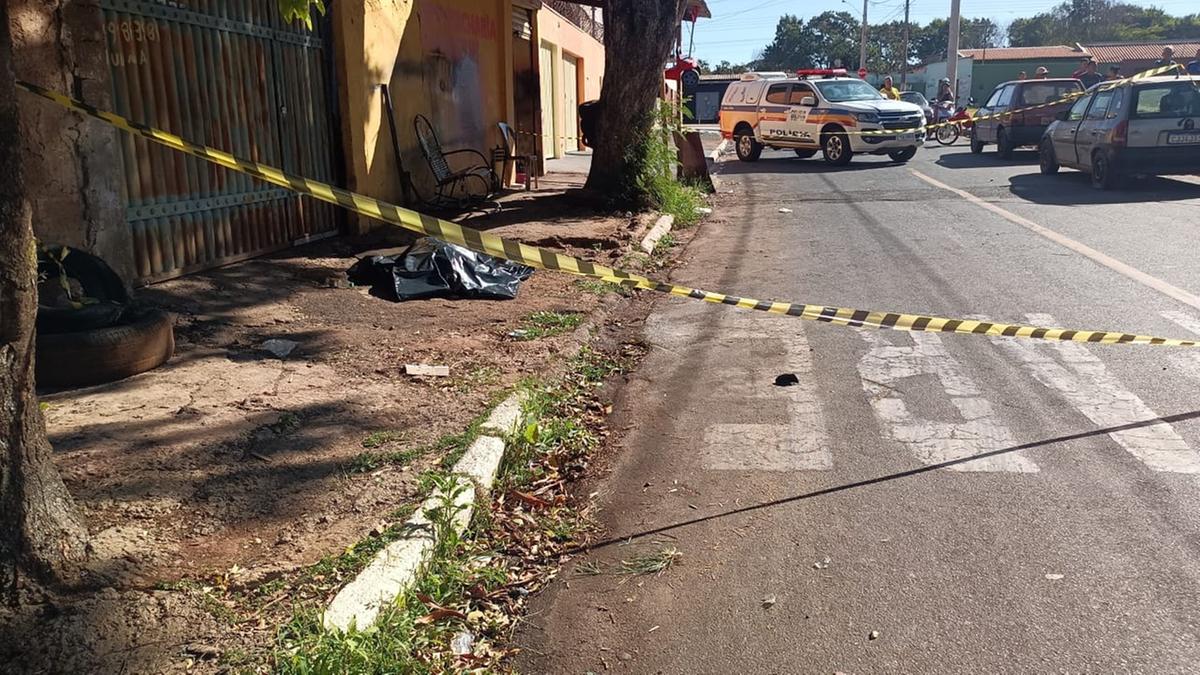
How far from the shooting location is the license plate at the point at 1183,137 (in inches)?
538

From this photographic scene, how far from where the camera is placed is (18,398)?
115 inches

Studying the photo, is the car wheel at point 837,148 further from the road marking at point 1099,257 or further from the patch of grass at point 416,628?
the patch of grass at point 416,628

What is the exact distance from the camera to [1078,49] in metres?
60.8

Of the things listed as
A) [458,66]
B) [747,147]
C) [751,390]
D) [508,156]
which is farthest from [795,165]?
[751,390]

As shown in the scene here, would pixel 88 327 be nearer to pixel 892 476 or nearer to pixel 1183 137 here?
pixel 892 476

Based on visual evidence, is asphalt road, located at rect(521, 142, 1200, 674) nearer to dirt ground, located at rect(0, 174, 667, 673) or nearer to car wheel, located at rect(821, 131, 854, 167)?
dirt ground, located at rect(0, 174, 667, 673)

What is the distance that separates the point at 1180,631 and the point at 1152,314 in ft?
14.7

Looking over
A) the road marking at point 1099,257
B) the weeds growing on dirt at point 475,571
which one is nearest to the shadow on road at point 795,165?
the road marking at point 1099,257

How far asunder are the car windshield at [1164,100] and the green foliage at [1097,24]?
86.7 metres

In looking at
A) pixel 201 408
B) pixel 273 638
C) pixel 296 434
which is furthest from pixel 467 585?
pixel 201 408

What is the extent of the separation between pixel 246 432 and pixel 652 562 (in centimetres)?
216

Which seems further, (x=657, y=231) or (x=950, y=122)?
(x=950, y=122)

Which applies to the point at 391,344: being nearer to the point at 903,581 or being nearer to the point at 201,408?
the point at 201,408

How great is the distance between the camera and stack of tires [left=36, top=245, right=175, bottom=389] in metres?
4.96
